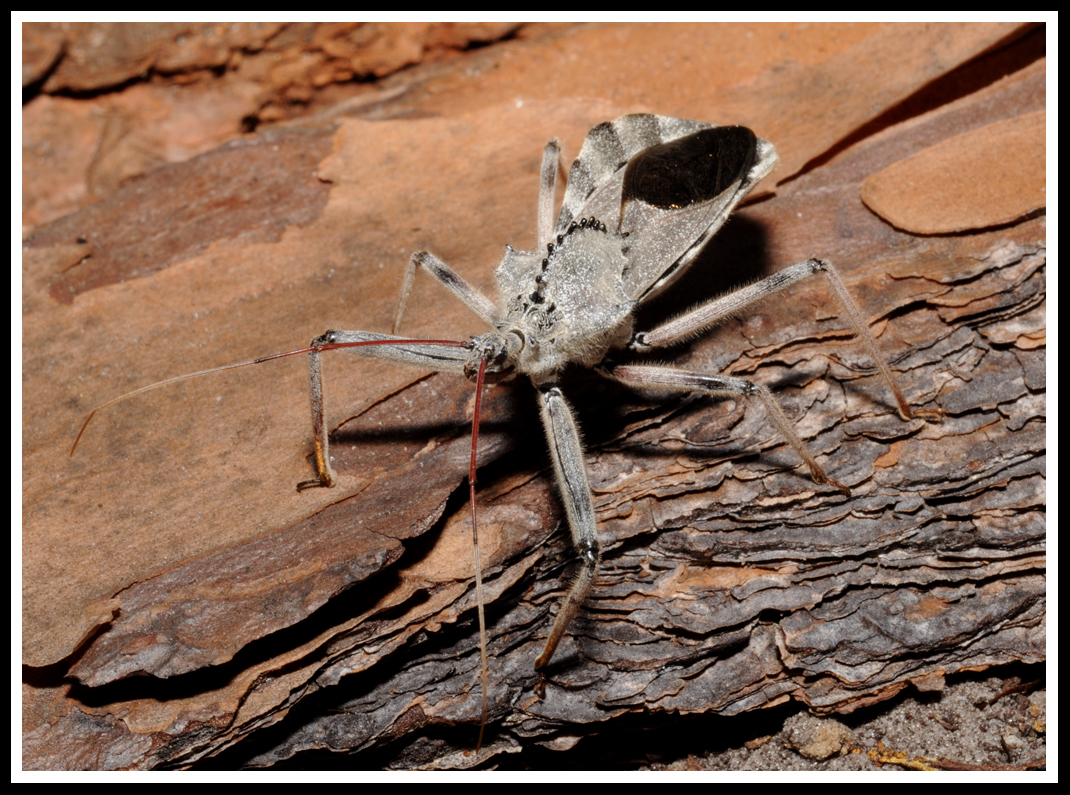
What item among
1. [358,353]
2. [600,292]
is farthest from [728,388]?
[358,353]

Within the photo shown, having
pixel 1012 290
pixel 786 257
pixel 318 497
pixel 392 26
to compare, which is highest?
pixel 392 26

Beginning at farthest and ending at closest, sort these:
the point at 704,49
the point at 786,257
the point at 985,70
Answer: the point at 704,49 → the point at 985,70 → the point at 786,257

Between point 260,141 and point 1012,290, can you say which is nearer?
point 1012,290

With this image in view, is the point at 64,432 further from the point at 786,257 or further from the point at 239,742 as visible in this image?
the point at 786,257

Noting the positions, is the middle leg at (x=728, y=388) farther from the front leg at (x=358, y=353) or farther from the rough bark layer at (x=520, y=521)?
the front leg at (x=358, y=353)

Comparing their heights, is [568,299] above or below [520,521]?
above

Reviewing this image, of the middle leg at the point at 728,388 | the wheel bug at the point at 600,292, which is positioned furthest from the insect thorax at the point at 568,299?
the middle leg at the point at 728,388

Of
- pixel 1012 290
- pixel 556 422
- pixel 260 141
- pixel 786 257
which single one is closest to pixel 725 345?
pixel 786 257

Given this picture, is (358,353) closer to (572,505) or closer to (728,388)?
(572,505)
